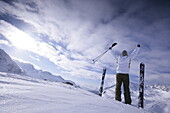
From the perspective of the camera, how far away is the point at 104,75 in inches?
307

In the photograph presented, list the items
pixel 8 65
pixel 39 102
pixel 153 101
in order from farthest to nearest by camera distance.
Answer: pixel 8 65 < pixel 153 101 < pixel 39 102

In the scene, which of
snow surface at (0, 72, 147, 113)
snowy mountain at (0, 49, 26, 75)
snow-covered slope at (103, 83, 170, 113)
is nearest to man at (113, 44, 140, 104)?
snow-covered slope at (103, 83, 170, 113)

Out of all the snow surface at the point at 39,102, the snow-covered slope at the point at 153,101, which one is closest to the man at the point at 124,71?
the snow-covered slope at the point at 153,101

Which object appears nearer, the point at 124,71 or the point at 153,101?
the point at 124,71

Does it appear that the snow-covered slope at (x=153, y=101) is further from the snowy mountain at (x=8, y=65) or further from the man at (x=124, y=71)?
the snowy mountain at (x=8, y=65)

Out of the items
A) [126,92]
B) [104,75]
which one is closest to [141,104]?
[126,92]

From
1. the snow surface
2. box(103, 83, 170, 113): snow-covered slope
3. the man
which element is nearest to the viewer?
the snow surface

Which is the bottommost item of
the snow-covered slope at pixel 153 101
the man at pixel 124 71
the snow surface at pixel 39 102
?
the snow-covered slope at pixel 153 101

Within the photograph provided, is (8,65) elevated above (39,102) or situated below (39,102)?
above

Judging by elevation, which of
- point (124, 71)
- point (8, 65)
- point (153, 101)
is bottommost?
point (153, 101)

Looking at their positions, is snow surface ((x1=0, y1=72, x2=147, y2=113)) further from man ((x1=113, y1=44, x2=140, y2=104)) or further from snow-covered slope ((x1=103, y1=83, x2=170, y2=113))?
snow-covered slope ((x1=103, y1=83, x2=170, y2=113))

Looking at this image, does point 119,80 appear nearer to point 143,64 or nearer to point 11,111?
point 143,64

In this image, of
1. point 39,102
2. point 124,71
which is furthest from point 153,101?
point 39,102

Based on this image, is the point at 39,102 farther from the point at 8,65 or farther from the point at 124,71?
the point at 8,65
